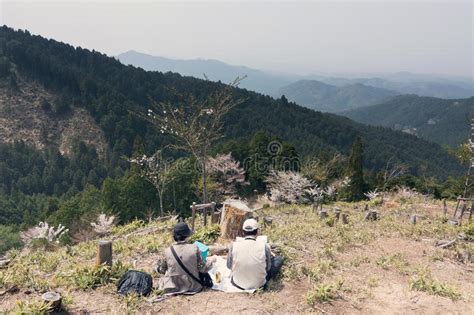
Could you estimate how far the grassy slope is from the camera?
5.05 m

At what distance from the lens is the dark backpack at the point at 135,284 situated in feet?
16.7

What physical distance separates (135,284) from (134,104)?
6387cm

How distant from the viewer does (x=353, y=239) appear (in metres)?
8.79

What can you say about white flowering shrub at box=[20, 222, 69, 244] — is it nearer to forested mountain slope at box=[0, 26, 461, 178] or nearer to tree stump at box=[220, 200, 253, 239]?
tree stump at box=[220, 200, 253, 239]

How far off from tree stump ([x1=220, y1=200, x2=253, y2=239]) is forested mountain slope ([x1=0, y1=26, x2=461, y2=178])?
45193mm

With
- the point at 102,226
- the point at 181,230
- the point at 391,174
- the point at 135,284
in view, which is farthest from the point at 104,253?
the point at 391,174

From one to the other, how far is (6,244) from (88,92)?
3864cm

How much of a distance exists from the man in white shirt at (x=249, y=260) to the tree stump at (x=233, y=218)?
1698 mm

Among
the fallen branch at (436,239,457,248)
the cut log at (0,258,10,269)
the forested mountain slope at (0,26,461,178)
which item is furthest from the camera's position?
the forested mountain slope at (0,26,461,178)

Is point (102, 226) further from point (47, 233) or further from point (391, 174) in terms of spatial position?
point (391, 174)

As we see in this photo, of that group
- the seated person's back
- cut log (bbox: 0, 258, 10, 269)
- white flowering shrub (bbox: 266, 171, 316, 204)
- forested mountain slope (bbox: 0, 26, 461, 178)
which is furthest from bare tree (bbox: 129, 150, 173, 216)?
forested mountain slope (bbox: 0, 26, 461, 178)

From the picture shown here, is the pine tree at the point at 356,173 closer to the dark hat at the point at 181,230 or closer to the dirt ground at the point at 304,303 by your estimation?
the dirt ground at the point at 304,303

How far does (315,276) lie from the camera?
6.18m

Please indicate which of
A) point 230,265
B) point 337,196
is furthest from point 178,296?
point 337,196
